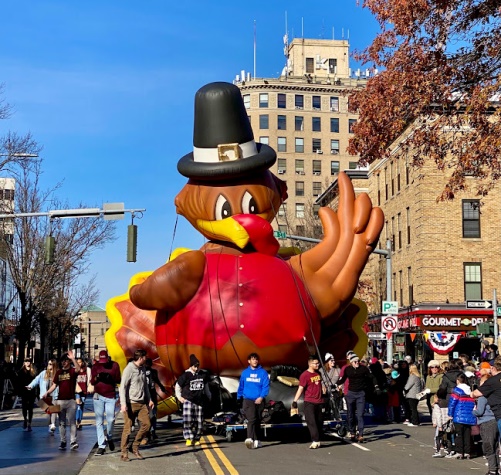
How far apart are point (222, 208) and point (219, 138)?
138 cm

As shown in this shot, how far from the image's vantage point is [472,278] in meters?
38.8

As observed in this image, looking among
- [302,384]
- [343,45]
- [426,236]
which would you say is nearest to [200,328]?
[302,384]

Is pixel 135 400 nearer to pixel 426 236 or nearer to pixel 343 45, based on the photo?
pixel 426 236

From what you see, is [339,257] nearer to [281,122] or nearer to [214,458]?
[214,458]

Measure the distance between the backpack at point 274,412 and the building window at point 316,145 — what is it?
261 ft

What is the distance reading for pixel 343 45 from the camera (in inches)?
3925

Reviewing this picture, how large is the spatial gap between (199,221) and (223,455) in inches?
196

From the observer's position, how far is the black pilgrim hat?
54.3ft

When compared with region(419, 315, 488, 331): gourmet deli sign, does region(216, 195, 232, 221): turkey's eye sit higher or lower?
higher

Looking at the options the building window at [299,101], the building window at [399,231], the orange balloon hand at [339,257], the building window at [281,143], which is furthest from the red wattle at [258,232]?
the building window at [299,101]

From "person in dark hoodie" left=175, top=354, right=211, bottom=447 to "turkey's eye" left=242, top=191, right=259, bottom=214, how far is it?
318 centimetres

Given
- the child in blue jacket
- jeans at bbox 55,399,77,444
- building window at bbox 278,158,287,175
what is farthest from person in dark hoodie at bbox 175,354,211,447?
building window at bbox 278,158,287,175

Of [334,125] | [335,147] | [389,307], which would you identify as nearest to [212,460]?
[389,307]

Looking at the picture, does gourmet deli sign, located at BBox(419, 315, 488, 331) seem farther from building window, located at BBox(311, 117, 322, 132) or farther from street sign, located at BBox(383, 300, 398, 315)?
building window, located at BBox(311, 117, 322, 132)
